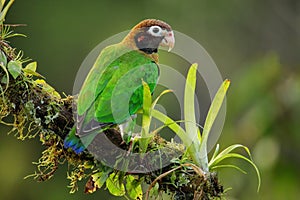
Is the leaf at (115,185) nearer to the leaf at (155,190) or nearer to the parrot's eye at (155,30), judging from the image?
the leaf at (155,190)

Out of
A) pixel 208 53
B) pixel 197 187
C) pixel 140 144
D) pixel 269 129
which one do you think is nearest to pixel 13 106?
pixel 140 144

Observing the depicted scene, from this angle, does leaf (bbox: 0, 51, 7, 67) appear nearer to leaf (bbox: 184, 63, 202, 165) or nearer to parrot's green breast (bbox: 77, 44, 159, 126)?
parrot's green breast (bbox: 77, 44, 159, 126)

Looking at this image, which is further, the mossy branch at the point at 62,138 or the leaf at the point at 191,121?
the leaf at the point at 191,121

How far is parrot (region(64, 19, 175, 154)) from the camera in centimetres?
293

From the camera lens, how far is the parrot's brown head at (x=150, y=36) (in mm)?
3857

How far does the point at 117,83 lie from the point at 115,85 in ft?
0.07

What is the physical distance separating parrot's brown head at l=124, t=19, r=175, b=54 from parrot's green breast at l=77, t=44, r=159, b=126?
0.19 meters

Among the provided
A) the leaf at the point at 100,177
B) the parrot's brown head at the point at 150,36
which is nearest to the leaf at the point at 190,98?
the leaf at the point at 100,177

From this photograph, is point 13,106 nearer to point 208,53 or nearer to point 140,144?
point 140,144

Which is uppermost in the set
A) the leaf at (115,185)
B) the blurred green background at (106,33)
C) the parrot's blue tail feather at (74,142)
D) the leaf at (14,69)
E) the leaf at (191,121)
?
the leaf at (14,69)

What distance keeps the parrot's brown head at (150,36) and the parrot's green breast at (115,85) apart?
0.64 feet

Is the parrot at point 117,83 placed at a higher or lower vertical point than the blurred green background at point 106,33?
higher

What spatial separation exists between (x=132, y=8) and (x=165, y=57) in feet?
6.11

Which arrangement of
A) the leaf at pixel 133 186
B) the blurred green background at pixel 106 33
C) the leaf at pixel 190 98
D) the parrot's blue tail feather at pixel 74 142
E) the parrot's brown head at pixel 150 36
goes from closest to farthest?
the parrot's blue tail feather at pixel 74 142, the leaf at pixel 133 186, the leaf at pixel 190 98, the parrot's brown head at pixel 150 36, the blurred green background at pixel 106 33
